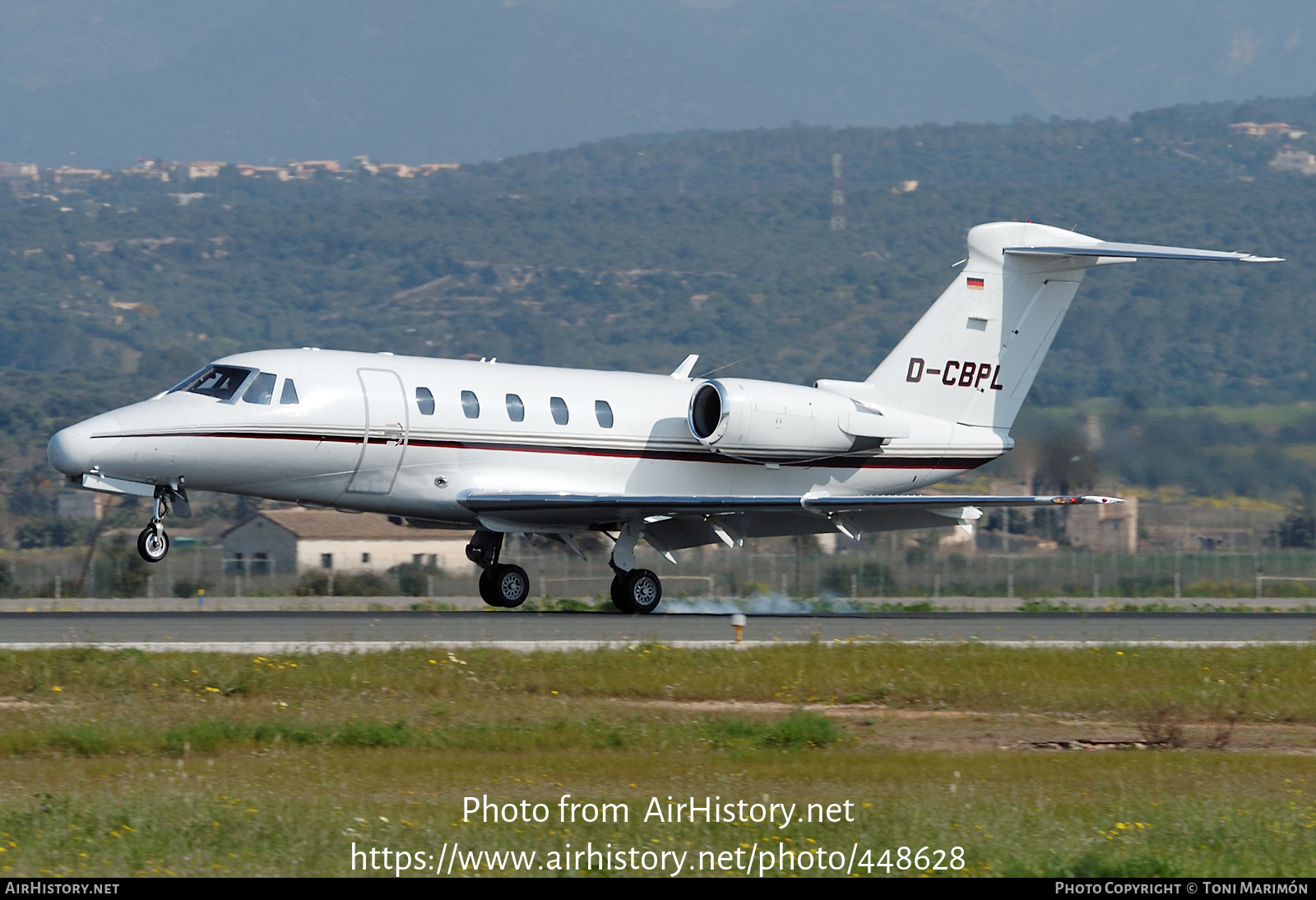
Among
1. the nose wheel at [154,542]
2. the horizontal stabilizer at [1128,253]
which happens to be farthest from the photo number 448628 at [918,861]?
the horizontal stabilizer at [1128,253]

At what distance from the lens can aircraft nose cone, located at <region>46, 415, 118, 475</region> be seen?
2183 cm

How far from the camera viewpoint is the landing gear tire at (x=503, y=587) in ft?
87.0

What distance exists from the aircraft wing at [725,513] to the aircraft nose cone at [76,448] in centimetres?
510

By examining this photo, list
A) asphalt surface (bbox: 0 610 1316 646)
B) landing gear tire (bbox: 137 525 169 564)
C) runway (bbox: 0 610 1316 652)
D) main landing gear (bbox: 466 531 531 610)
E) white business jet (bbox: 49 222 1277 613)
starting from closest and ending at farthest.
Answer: runway (bbox: 0 610 1316 652) < asphalt surface (bbox: 0 610 1316 646) < landing gear tire (bbox: 137 525 169 564) < white business jet (bbox: 49 222 1277 613) < main landing gear (bbox: 466 531 531 610)

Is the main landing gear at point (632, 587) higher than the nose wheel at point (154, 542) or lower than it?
lower

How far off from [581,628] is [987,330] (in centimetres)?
1050

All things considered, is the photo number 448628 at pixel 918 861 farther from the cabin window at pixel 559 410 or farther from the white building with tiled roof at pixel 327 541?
the white building with tiled roof at pixel 327 541

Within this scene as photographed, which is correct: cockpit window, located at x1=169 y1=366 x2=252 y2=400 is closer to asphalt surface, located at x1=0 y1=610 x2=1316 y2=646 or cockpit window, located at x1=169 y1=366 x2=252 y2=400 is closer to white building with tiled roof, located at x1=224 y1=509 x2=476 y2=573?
asphalt surface, located at x1=0 y1=610 x2=1316 y2=646

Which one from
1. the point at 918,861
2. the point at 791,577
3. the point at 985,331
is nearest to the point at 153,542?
the point at 985,331

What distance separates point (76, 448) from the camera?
2181 centimetres

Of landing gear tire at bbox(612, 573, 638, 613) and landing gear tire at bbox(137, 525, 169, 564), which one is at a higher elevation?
landing gear tire at bbox(137, 525, 169, 564)

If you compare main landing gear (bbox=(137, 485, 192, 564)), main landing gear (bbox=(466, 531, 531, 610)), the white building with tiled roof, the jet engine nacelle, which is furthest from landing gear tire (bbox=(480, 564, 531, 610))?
the white building with tiled roof

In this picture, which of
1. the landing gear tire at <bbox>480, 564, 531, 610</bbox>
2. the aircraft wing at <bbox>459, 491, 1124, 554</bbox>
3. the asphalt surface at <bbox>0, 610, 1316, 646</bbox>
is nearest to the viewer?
the asphalt surface at <bbox>0, 610, 1316, 646</bbox>
